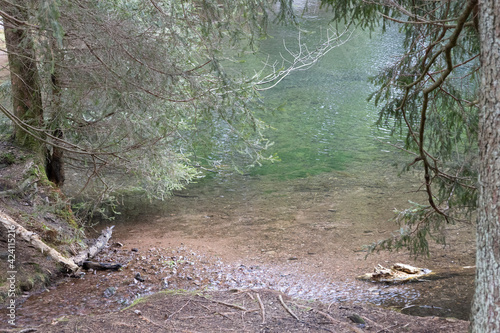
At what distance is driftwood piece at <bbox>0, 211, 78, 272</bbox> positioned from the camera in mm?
5410

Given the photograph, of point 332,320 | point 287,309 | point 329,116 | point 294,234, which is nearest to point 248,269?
point 294,234

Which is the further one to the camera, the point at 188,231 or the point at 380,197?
the point at 380,197

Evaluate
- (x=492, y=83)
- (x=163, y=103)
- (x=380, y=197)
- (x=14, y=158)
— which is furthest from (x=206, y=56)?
(x=380, y=197)

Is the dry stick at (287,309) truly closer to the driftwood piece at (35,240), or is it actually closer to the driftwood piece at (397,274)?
the driftwood piece at (397,274)

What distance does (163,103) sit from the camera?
5.95 metres

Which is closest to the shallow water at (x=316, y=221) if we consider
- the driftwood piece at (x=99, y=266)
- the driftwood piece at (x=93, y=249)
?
A: the driftwood piece at (x=93, y=249)

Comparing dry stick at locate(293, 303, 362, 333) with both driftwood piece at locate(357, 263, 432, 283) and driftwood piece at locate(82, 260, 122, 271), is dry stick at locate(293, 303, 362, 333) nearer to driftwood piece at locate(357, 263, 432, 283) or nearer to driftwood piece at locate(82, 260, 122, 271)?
driftwood piece at locate(357, 263, 432, 283)

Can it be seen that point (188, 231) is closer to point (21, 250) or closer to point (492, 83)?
point (21, 250)

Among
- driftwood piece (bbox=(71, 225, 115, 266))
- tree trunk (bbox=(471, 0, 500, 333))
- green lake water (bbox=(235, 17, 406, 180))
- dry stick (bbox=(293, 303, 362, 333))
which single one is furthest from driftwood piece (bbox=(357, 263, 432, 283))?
driftwood piece (bbox=(71, 225, 115, 266))

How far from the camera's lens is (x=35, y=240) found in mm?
5648

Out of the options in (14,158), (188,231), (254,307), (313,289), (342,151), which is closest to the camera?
(254,307)

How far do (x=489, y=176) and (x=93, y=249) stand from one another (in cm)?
616

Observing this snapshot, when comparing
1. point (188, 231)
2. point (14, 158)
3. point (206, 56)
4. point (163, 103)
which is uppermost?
point (206, 56)

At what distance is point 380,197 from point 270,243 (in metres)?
3.75
